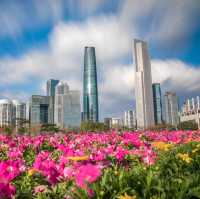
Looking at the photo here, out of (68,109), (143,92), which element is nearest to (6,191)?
(143,92)

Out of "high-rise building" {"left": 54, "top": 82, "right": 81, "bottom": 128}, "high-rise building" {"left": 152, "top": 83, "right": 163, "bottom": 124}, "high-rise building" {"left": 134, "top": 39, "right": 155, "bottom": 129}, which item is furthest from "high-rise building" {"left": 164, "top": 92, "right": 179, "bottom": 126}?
"high-rise building" {"left": 54, "top": 82, "right": 81, "bottom": 128}

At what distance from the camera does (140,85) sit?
148000 mm

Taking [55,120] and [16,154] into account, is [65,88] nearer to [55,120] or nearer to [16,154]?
[55,120]

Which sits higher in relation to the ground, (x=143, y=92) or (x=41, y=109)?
(x=143, y=92)

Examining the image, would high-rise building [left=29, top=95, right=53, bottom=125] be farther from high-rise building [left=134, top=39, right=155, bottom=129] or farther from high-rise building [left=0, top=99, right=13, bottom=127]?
high-rise building [left=134, top=39, right=155, bottom=129]

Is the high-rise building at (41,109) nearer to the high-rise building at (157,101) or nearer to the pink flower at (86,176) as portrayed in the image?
the high-rise building at (157,101)

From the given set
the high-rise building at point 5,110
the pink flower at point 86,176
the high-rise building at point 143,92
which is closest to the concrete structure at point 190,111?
the high-rise building at point 143,92

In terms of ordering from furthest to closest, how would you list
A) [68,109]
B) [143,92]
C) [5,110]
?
[68,109] → [143,92] → [5,110]

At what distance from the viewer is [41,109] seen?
153 meters

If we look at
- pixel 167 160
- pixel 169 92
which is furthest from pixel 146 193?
pixel 169 92

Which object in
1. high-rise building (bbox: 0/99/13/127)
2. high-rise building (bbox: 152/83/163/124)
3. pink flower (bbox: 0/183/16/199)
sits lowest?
pink flower (bbox: 0/183/16/199)

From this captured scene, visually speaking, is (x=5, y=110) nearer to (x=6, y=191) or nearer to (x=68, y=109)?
(x=68, y=109)

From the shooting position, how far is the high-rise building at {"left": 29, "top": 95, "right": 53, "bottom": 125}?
476 ft

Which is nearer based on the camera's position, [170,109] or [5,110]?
[5,110]
